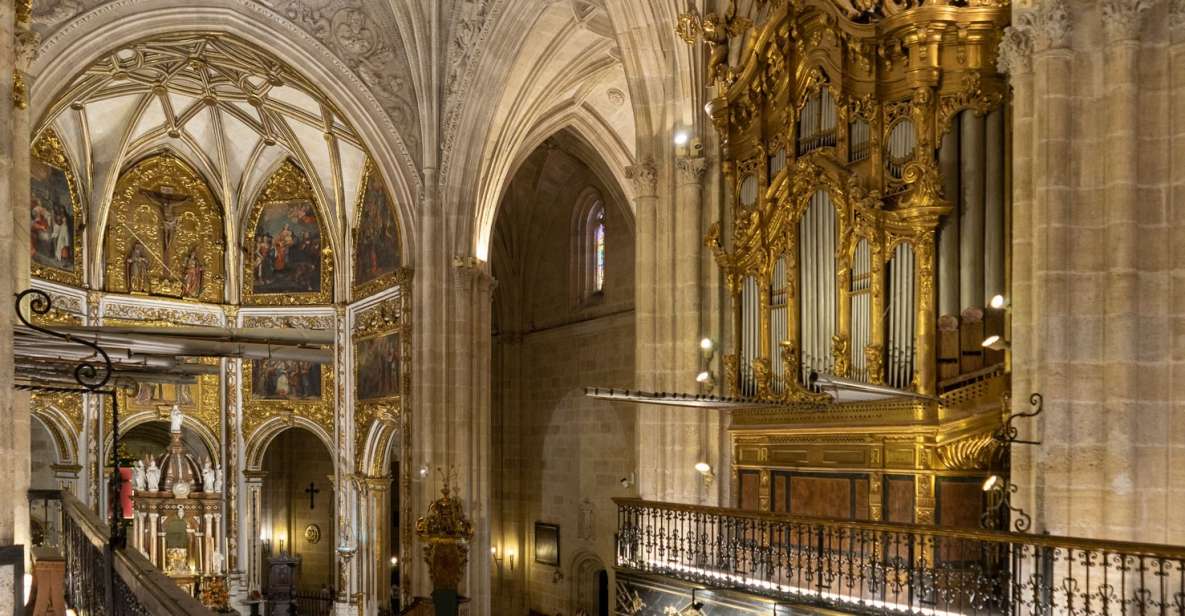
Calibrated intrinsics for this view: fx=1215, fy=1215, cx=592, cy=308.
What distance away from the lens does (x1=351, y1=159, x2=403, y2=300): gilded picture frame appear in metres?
24.0

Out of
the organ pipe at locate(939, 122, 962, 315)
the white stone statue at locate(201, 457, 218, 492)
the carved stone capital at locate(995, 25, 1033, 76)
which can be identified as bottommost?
the white stone statue at locate(201, 457, 218, 492)

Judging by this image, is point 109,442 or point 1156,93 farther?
point 109,442

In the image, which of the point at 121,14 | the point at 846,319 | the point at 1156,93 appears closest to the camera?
the point at 1156,93

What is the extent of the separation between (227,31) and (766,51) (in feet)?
38.1

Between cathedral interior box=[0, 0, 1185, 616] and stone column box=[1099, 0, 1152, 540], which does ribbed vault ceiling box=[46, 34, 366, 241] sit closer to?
Result: cathedral interior box=[0, 0, 1185, 616]

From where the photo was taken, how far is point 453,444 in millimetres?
21719

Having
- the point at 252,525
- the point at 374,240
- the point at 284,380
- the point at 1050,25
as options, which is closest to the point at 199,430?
the point at 284,380

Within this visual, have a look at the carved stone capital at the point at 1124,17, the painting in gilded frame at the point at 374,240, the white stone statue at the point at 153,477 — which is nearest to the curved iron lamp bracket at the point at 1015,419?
the carved stone capital at the point at 1124,17

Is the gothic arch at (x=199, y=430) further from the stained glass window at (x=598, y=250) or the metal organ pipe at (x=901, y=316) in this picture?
the metal organ pipe at (x=901, y=316)

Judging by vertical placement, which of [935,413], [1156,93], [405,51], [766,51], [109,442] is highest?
[405,51]

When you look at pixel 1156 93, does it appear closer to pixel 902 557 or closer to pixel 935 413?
pixel 935 413

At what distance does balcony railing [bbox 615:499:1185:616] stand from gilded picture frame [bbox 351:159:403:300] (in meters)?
→ 11.6

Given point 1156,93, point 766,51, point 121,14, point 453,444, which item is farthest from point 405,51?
point 1156,93

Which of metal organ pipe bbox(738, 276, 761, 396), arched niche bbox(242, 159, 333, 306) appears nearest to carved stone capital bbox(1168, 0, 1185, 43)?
metal organ pipe bbox(738, 276, 761, 396)
